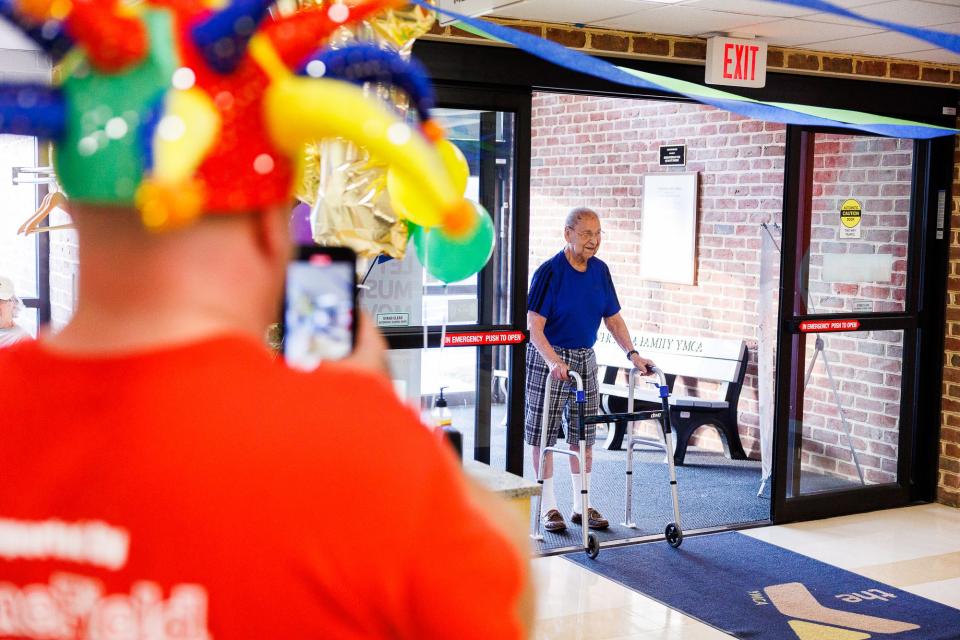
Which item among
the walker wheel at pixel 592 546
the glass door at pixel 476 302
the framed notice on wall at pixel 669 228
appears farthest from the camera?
the framed notice on wall at pixel 669 228

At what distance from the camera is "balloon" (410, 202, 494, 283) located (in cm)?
271

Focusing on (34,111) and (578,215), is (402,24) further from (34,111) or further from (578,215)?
(578,215)

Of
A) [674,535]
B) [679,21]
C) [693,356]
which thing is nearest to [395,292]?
[679,21]

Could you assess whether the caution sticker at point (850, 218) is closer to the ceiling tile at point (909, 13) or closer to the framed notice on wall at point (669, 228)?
the ceiling tile at point (909, 13)

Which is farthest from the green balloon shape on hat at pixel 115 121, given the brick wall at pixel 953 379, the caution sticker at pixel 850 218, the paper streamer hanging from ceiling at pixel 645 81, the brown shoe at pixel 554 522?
the brick wall at pixel 953 379

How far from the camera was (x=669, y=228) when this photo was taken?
7645 mm

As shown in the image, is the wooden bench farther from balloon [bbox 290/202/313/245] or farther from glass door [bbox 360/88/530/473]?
balloon [bbox 290/202/313/245]

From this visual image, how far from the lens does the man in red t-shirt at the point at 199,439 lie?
24.7 inches

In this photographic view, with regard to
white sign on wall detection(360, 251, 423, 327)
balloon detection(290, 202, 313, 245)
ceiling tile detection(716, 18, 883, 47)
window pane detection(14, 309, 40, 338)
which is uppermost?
ceiling tile detection(716, 18, 883, 47)

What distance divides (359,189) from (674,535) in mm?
3588

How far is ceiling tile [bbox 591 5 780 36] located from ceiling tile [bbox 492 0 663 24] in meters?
0.09

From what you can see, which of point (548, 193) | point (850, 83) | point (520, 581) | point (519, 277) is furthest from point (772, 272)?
point (520, 581)

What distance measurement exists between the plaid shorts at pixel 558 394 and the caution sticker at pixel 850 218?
62.4 inches

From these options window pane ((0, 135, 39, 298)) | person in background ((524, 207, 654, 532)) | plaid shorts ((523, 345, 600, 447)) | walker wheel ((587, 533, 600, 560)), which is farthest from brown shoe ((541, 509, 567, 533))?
window pane ((0, 135, 39, 298))
